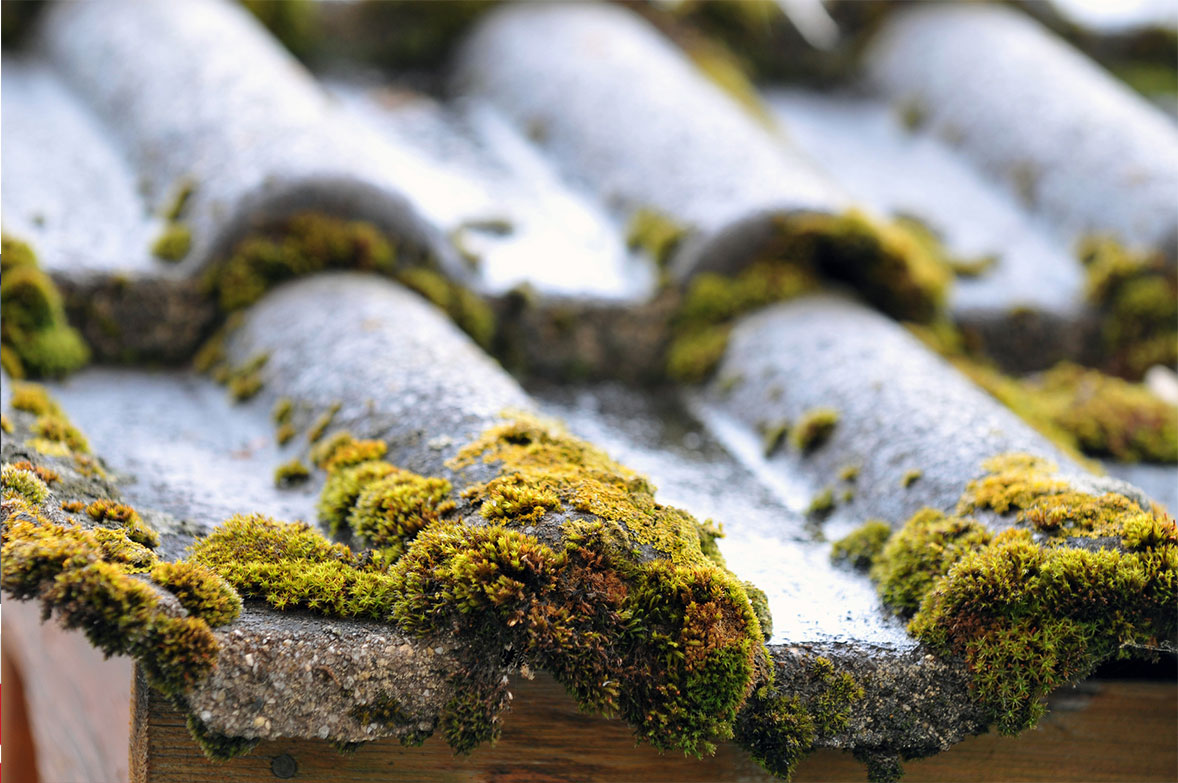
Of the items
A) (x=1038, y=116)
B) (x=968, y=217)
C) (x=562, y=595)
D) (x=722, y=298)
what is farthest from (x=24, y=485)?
(x=1038, y=116)

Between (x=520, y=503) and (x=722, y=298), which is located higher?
(x=722, y=298)

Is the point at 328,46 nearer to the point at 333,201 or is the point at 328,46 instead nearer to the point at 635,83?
the point at 635,83

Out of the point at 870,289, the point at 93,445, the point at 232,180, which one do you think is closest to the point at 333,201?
the point at 232,180

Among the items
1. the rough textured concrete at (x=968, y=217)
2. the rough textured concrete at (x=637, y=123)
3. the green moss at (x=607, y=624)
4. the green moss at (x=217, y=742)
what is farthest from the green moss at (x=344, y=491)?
the rough textured concrete at (x=968, y=217)

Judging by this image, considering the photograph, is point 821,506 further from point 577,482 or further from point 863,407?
point 577,482

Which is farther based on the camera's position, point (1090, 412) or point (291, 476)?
point (1090, 412)

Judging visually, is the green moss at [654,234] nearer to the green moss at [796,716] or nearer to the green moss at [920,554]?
the green moss at [920,554]
